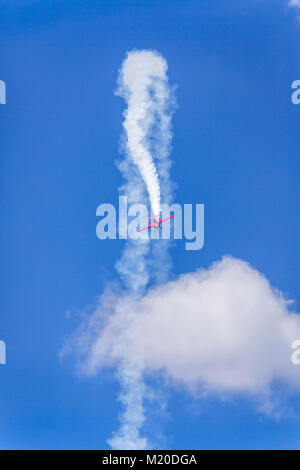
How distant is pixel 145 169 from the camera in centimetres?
2900

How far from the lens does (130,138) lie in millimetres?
29141

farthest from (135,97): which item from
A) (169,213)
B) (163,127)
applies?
(169,213)
